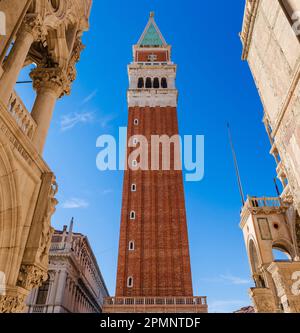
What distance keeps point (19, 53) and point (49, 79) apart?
1.63m

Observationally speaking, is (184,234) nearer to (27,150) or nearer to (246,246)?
(246,246)

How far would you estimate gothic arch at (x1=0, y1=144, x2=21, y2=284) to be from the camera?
157 inches

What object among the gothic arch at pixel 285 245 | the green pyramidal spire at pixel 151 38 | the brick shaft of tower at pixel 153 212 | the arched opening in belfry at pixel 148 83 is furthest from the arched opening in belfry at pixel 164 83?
the gothic arch at pixel 285 245

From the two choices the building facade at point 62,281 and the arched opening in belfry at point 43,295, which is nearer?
the building facade at point 62,281

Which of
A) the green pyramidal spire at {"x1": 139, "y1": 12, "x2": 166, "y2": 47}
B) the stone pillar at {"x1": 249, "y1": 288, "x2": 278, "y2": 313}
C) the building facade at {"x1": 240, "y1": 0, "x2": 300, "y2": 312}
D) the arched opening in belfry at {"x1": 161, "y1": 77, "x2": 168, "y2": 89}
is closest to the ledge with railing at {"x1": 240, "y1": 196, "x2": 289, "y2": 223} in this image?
the building facade at {"x1": 240, "y1": 0, "x2": 300, "y2": 312}

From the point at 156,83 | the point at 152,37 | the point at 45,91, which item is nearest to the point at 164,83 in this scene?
the point at 156,83

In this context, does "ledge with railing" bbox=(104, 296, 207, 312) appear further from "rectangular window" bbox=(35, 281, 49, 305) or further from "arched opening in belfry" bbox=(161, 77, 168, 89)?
"arched opening in belfry" bbox=(161, 77, 168, 89)

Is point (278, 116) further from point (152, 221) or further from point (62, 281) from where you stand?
point (62, 281)

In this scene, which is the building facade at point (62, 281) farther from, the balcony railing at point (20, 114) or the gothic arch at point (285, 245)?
the balcony railing at point (20, 114)

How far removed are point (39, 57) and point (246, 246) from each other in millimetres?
18554

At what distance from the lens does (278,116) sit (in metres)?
9.93

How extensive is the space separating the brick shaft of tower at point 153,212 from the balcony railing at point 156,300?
1.17 m

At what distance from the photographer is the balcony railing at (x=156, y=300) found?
23469mm

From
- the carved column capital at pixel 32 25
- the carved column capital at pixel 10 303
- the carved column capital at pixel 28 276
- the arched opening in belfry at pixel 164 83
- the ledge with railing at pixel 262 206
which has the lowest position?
the carved column capital at pixel 10 303
